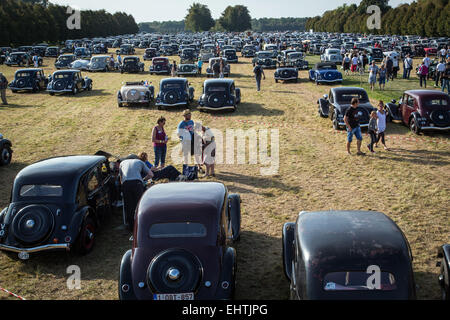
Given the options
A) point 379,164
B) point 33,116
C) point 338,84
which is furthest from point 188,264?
point 338,84

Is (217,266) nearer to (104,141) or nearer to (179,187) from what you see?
(179,187)

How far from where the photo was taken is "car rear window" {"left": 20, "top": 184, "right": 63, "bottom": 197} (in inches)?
319

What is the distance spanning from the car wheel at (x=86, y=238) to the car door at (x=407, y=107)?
12466 millimetres

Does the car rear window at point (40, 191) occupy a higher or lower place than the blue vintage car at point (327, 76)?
lower

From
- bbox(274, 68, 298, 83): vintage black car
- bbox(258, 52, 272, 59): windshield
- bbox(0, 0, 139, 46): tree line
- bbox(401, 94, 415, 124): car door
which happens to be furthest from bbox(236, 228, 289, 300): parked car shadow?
bbox(0, 0, 139, 46): tree line

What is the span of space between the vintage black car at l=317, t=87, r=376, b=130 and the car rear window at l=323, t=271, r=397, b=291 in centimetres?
1182

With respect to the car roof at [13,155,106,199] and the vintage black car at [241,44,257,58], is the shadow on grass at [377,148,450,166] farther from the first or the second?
the vintage black car at [241,44,257,58]

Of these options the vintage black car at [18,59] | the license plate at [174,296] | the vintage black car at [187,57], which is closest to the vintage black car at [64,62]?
the vintage black car at [18,59]

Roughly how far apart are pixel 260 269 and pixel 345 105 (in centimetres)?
1083

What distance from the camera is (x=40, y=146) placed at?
52.8ft

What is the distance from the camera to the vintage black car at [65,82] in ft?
85.5

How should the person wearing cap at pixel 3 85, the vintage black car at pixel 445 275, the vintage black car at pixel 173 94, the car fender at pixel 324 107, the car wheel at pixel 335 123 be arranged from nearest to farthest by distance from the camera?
the vintage black car at pixel 445 275 → the car wheel at pixel 335 123 → the car fender at pixel 324 107 → the vintage black car at pixel 173 94 → the person wearing cap at pixel 3 85

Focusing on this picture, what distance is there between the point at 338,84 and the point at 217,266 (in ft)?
79.7

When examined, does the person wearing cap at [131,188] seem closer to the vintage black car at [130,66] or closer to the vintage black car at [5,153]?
the vintage black car at [5,153]
